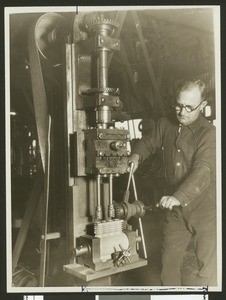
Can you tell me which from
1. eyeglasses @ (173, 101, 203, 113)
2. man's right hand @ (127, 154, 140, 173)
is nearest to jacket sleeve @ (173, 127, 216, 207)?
eyeglasses @ (173, 101, 203, 113)

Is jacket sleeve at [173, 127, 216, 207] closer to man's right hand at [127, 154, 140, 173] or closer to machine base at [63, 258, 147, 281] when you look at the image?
man's right hand at [127, 154, 140, 173]

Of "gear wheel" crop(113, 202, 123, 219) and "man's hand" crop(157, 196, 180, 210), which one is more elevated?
"man's hand" crop(157, 196, 180, 210)

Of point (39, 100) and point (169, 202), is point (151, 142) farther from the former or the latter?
point (39, 100)

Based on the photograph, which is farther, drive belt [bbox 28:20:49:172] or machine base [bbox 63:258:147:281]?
drive belt [bbox 28:20:49:172]

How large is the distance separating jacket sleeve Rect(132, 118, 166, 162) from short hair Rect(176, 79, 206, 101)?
6.5 inches

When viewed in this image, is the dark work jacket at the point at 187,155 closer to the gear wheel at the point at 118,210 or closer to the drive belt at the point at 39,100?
the gear wheel at the point at 118,210

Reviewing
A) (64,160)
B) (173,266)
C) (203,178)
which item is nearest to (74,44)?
(64,160)

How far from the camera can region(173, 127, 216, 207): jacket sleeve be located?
6.66 feet

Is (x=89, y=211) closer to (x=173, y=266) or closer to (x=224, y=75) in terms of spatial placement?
(x=173, y=266)

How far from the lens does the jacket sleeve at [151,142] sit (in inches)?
82.8

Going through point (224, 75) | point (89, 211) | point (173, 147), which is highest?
point (224, 75)

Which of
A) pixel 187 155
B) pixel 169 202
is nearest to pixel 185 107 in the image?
pixel 187 155

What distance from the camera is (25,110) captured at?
2.11m

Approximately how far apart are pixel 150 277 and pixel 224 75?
100cm
